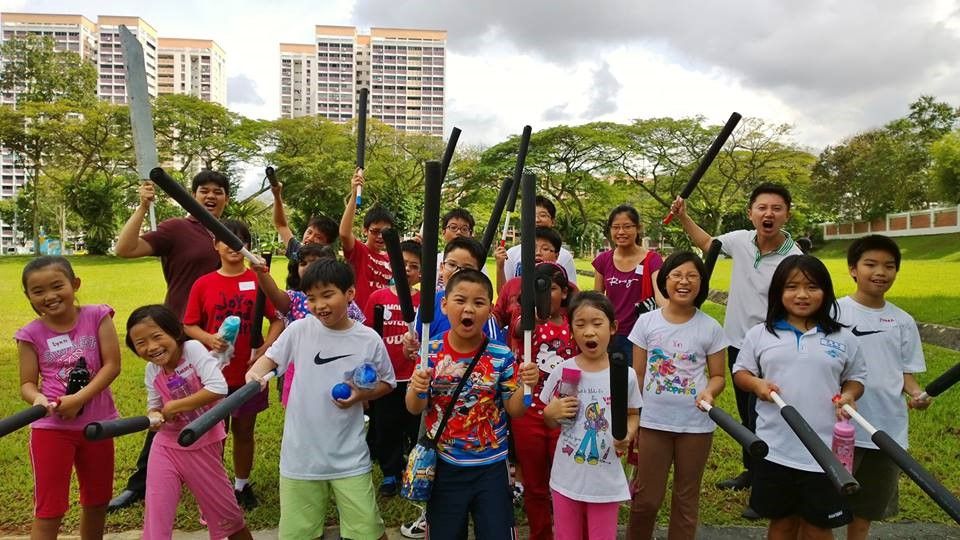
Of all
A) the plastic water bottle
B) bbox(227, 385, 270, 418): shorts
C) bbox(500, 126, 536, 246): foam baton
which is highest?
bbox(500, 126, 536, 246): foam baton

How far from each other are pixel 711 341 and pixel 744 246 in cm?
130

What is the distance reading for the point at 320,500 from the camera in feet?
10.3

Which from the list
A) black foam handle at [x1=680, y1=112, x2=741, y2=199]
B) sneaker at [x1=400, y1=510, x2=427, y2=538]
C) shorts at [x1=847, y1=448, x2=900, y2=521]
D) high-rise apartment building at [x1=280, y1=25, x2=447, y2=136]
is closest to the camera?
shorts at [x1=847, y1=448, x2=900, y2=521]

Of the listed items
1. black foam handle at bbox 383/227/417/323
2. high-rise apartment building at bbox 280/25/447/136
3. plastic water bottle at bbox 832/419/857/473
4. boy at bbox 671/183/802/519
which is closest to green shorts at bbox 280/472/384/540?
black foam handle at bbox 383/227/417/323

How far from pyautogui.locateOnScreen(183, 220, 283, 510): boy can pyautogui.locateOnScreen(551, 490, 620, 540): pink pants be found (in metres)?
2.03

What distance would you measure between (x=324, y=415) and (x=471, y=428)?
76 centimetres

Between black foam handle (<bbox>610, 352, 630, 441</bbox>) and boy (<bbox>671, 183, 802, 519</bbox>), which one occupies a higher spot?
boy (<bbox>671, 183, 802, 519</bbox>)

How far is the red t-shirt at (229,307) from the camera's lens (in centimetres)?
400

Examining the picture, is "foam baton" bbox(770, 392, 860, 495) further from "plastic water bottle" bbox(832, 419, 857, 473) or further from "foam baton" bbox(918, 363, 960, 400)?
"foam baton" bbox(918, 363, 960, 400)

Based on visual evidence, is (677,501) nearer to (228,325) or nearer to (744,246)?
(744,246)

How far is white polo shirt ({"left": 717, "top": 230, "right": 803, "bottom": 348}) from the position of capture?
429 cm

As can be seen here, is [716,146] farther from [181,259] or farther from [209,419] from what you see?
[181,259]

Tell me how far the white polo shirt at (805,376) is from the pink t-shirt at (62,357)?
3.58 m

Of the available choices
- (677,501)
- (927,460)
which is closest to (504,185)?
(677,501)
